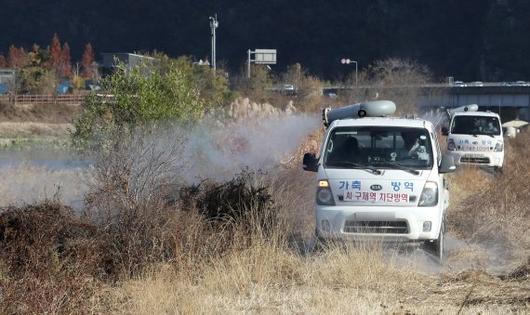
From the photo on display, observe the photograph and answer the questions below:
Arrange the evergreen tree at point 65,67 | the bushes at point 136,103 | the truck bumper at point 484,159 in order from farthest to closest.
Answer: the evergreen tree at point 65,67 < the truck bumper at point 484,159 < the bushes at point 136,103

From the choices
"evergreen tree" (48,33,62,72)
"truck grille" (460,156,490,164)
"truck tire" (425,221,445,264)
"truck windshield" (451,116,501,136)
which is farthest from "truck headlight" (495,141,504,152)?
"evergreen tree" (48,33,62,72)

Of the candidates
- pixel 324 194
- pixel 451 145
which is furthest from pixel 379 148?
pixel 451 145

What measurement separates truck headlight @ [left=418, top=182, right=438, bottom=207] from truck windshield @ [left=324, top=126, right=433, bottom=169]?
32 cm

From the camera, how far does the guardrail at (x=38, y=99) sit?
239ft

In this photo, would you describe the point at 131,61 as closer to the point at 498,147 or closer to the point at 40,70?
the point at 498,147

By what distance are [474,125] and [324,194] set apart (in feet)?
54.7

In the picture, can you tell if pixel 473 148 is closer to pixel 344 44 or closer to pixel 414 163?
pixel 414 163

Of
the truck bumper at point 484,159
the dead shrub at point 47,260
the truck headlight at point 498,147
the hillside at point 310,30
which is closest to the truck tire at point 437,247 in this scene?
the dead shrub at point 47,260

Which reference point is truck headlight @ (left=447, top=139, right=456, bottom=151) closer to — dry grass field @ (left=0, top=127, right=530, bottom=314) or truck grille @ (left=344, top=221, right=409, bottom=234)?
dry grass field @ (left=0, top=127, right=530, bottom=314)

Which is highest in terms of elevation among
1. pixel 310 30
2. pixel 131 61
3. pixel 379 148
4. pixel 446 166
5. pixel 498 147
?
pixel 310 30

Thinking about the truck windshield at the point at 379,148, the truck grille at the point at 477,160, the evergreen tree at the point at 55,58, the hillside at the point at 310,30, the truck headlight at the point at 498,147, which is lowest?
the truck grille at the point at 477,160

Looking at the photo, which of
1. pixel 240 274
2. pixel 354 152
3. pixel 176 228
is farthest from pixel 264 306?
pixel 354 152

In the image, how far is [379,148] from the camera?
500 inches

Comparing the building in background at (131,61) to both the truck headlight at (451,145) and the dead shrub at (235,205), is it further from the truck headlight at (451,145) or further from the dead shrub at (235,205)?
the dead shrub at (235,205)
